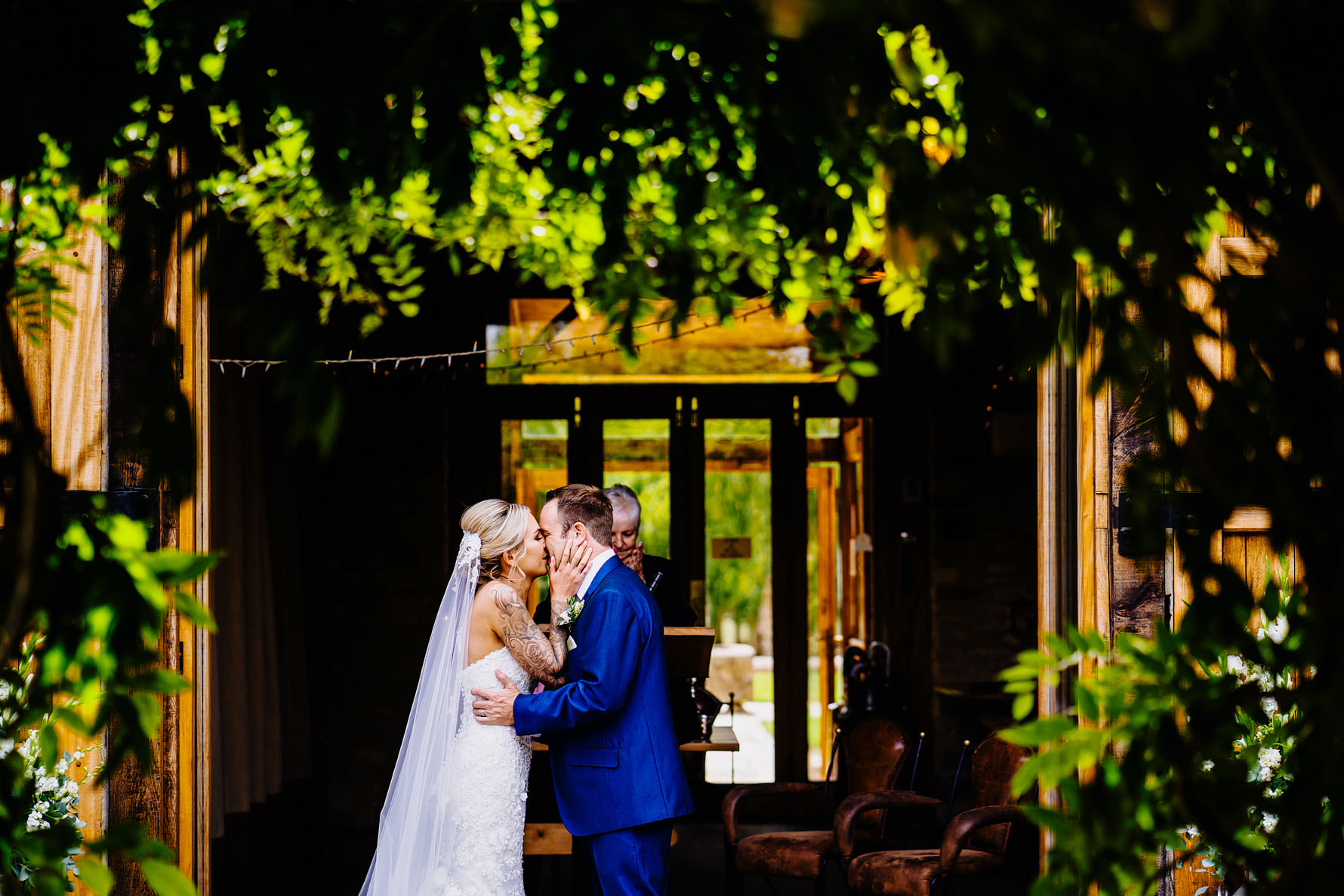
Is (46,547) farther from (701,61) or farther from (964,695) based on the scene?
(964,695)

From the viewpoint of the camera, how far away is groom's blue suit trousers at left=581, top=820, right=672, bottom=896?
3.39 metres

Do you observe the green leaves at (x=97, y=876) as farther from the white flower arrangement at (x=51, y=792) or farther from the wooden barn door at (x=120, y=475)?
the wooden barn door at (x=120, y=475)

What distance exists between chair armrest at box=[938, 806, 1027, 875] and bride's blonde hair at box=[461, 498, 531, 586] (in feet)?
6.34

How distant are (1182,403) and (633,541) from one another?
13.0 feet

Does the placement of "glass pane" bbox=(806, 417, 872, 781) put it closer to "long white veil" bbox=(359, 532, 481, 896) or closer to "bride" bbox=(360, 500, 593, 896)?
"bride" bbox=(360, 500, 593, 896)

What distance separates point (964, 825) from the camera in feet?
13.1

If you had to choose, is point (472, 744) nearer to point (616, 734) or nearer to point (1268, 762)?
point (616, 734)

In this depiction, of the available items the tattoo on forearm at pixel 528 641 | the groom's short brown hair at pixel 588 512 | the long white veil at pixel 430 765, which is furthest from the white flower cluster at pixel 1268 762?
the long white veil at pixel 430 765

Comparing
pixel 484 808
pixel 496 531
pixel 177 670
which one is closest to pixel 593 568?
pixel 496 531

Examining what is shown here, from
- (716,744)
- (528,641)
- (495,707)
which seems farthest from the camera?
(716,744)

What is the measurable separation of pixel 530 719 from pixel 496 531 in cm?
94

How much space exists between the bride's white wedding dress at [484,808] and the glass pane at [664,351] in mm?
3626

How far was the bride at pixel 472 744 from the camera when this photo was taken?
3896 millimetres

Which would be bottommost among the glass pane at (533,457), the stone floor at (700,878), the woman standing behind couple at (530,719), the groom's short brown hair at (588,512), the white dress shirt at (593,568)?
the stone floor at (700,878)
